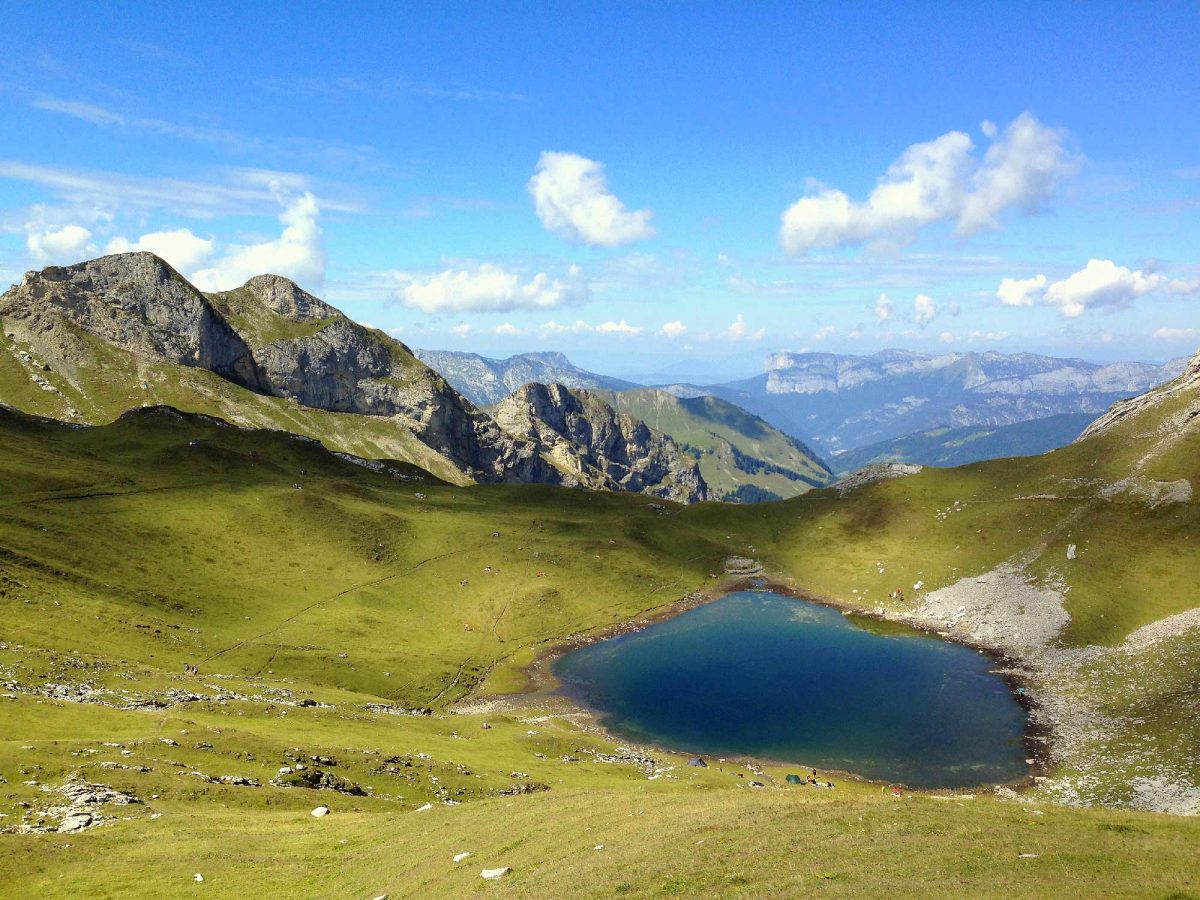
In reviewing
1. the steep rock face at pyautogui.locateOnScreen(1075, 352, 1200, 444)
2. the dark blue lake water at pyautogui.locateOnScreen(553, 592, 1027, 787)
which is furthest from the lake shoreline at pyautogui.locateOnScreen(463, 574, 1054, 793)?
the steep rock face at pyautogui.locateOnScreen(1075, 352, 1200, 444)

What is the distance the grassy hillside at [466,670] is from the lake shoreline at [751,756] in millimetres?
2175

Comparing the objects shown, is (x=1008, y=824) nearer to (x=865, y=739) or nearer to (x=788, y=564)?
(x=865, y=739)

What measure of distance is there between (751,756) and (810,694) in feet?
78.9

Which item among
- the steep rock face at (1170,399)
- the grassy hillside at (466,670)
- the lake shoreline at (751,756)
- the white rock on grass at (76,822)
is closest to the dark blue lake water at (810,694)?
the lake shoreline at (751,756)

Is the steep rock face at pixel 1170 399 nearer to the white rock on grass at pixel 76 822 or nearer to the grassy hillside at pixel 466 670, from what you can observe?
the grassy hillside at pixel 466 670

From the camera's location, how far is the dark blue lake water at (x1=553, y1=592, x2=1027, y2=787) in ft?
289

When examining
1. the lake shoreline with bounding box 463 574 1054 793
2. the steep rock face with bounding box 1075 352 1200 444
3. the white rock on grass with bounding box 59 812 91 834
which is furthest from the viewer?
the steep rock face with bounding box 1075 352 1200 444

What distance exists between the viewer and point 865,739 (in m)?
91.7

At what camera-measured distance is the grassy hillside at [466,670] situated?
33438mm

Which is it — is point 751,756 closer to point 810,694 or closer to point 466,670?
point 810,694

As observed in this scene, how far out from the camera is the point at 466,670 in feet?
368

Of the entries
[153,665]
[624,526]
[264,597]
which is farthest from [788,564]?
[153,665]

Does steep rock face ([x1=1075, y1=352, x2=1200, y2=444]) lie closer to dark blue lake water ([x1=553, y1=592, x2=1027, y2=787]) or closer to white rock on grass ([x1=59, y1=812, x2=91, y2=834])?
dark blue lake water ([x1=553, y1=592, x2=1027, y2=787])

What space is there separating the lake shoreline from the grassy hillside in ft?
7.14
